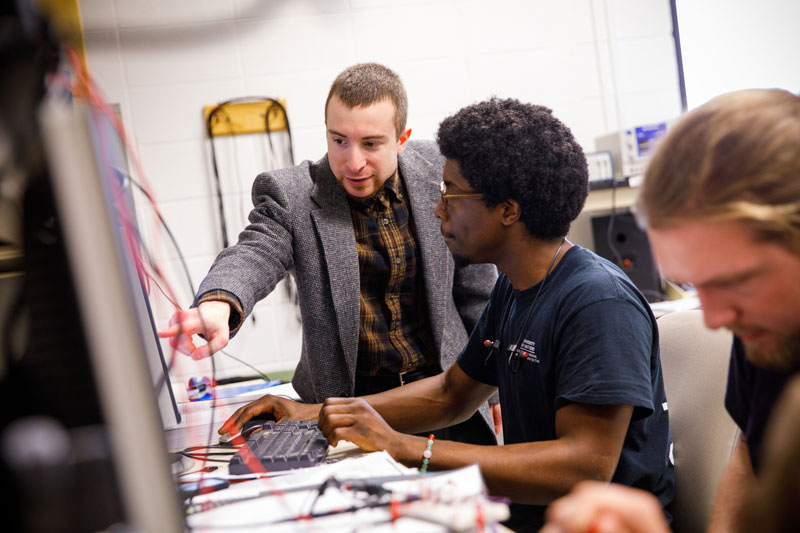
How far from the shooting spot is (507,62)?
3.22 m

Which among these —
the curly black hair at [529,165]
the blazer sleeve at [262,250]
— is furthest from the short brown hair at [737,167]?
the blazer sleeve at [262,250]

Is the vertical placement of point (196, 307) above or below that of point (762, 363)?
above

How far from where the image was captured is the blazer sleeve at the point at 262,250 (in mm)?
1441

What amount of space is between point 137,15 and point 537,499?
2.77 m

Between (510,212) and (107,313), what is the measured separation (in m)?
1.02

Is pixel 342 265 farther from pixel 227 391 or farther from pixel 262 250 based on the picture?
pixel 227 391

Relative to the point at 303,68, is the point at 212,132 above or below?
below

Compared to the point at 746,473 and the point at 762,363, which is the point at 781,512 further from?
the point at 746,473

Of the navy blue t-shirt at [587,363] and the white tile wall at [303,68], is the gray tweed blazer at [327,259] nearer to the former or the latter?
the navy blue t-shirt at [587,363]

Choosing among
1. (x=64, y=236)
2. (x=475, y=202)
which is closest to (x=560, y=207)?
(x=475, y=202)

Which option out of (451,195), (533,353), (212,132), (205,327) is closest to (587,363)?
(533,353)

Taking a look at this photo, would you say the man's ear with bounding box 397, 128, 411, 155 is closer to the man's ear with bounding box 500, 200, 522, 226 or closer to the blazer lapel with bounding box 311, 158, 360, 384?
the blazer lapel with bounding box 311, 158, 360, 384

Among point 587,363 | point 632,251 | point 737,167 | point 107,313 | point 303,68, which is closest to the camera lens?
point 107,313

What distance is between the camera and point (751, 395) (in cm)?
95
